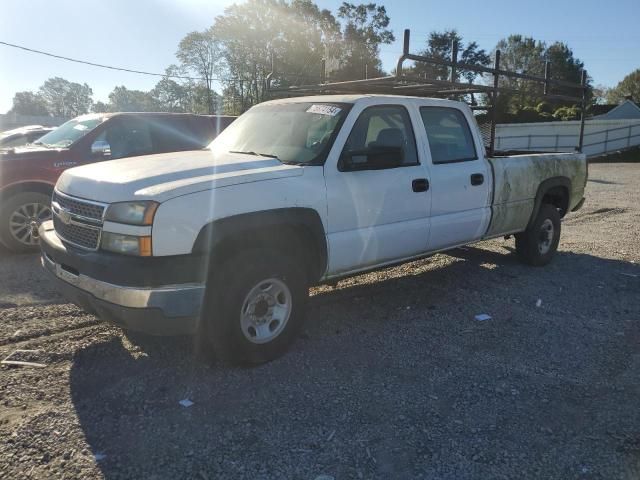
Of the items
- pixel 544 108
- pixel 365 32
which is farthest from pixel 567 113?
pixel 365 32

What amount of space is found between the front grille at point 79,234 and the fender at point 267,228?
2.31 feet

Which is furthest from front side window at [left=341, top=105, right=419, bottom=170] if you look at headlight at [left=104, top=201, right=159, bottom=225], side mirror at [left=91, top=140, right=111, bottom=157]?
side mirror at [left=91, top=140, right=111, bottom=157]

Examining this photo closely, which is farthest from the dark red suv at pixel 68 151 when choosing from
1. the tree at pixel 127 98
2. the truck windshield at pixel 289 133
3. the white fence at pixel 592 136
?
the tree at pixel 127 98

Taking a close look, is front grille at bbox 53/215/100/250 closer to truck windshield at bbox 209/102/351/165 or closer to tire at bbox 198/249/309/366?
tire at bbox 198/249/309/366

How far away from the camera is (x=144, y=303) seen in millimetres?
3189

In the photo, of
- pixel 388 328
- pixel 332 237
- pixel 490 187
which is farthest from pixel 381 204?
pixel 490 187

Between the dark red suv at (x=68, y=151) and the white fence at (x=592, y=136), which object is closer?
the dark red suv at (x=68, y=151)

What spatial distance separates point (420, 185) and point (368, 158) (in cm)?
75

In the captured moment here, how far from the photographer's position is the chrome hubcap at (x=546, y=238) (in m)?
6.69

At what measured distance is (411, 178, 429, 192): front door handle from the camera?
4.64 meters

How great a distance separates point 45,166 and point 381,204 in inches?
188

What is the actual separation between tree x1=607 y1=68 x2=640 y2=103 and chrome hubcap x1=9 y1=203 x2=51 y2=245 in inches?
3241

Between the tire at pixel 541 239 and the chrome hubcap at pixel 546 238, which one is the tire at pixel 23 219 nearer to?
the tire at pixel 541 239

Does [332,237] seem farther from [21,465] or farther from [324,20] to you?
[324,20]
